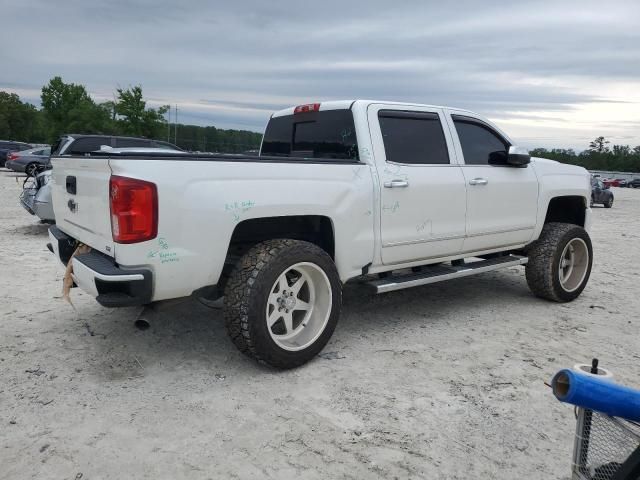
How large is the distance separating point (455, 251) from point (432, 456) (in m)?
2.51

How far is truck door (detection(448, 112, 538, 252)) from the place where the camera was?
5.09 metres

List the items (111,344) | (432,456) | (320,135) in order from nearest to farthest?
1. (432,456)
2. (111,344)
3. (320,135)

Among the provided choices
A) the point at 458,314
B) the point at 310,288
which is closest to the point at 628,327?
the point at 458,314

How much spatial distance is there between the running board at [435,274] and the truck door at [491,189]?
19cm

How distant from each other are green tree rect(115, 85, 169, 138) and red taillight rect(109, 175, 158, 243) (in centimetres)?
4895

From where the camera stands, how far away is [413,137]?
474 centimetres

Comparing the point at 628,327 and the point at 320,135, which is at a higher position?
the point at 320,135

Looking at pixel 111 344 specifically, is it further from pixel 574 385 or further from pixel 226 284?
pixel 574 385

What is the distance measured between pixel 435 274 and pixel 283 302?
5.42 feet

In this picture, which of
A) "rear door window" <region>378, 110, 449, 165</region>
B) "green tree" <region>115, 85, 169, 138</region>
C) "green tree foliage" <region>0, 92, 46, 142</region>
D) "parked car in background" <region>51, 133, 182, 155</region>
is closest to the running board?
"rear door window" <region>378, 110, 449, 165</region>

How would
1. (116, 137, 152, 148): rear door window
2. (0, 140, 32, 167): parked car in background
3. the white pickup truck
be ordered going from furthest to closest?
(0, 140, 32, 167): parked car in background < (116, 137, 152, 148): rear door window < the white pickup truck

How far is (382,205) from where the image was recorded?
4301 millimetres

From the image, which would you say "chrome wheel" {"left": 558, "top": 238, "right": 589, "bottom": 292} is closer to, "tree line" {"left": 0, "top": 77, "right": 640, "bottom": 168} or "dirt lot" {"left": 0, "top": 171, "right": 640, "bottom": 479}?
"dirt lot" {"left": 0, "top": 171, "right": 640, "bottom": 479}

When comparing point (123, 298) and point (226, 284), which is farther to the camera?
point (226, 284)
